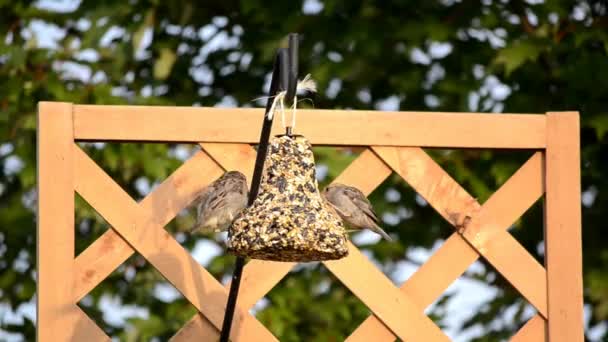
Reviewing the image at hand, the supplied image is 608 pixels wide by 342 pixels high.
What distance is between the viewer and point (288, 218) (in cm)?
218

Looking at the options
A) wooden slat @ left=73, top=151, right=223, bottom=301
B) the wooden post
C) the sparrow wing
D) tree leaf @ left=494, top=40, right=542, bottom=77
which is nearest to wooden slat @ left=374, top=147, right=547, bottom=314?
the sparrow wing

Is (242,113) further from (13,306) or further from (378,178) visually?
(13,306)

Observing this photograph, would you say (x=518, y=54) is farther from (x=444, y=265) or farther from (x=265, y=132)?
(x=265, y=132)

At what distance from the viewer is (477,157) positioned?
15.4 ft

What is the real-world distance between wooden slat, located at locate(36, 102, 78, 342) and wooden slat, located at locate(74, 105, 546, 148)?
6cm

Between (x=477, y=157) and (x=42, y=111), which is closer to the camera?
(x=42, y=111)

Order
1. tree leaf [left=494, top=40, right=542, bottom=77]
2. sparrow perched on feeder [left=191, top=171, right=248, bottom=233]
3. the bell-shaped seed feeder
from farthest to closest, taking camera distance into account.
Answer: tree leaf [left=494, top=40, right=542, bottom=77] → sparrow perched on feeder [left=191, top=171, right=248, bottom=233] → the bell-shaped seed feeder

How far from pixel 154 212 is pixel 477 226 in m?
0.75

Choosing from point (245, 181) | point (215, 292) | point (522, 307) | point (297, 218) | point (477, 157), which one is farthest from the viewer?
point (522, 307)

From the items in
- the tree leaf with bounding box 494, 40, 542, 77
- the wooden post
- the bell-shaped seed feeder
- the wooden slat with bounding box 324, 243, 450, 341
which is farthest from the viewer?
the tree leaf with bounding box 494, 40, 542, 77

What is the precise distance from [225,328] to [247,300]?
0.16 metres

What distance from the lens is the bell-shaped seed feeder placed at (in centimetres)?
216

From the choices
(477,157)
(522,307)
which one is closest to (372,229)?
(477,157)

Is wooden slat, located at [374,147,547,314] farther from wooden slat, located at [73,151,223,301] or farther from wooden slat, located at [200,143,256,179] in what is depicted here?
wooden slat, located at [73,151,223,301]
